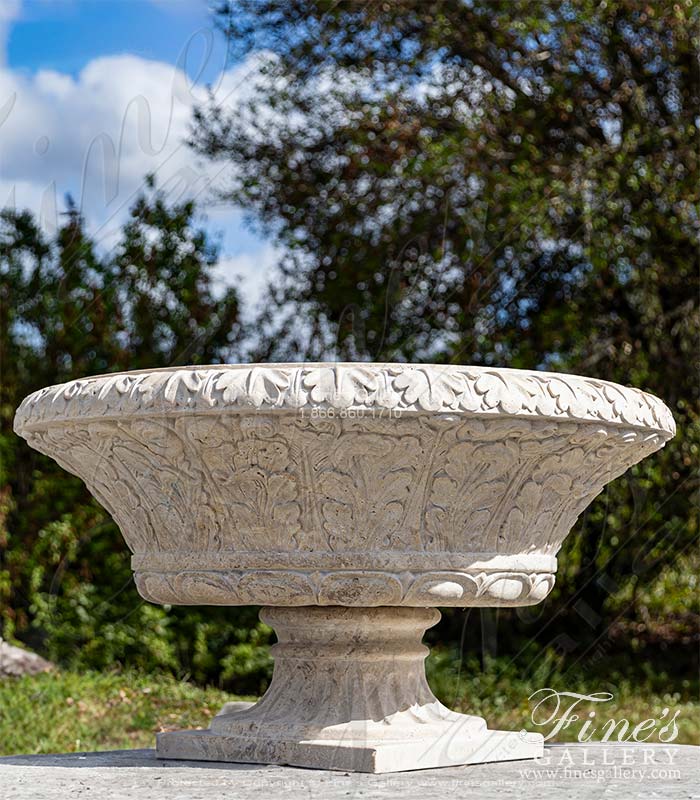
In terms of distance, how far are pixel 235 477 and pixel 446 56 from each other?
5026mm

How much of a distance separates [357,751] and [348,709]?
17 centimetres

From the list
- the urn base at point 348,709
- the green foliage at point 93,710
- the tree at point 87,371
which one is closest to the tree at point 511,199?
the tree at point 87,371

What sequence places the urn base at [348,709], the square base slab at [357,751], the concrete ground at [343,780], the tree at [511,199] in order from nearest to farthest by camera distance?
the concrete ground at [343,780]
the square base slab at [357,751]
the urn base at [348,709]
the tree at [511,199]

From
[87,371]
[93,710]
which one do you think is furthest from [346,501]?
[87,371]

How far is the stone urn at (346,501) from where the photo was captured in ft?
8.56

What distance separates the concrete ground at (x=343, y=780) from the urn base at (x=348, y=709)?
48 mm

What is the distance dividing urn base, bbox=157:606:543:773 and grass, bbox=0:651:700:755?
6.50 feet

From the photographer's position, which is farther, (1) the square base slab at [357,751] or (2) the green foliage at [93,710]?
(2) the green foliage at [93,710]

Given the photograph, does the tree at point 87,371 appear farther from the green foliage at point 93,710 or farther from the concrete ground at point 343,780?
the concrete ground at point 343,780

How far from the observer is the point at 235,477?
8.98 ft

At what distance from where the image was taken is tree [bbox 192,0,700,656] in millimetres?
6523

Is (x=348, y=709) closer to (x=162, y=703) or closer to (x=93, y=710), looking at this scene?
(x=93, y=710)

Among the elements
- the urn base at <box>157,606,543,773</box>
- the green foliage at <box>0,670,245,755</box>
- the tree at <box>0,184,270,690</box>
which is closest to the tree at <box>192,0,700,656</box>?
the tree at <box>0,184,270,690</box>

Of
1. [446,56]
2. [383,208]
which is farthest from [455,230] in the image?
[446,56]
